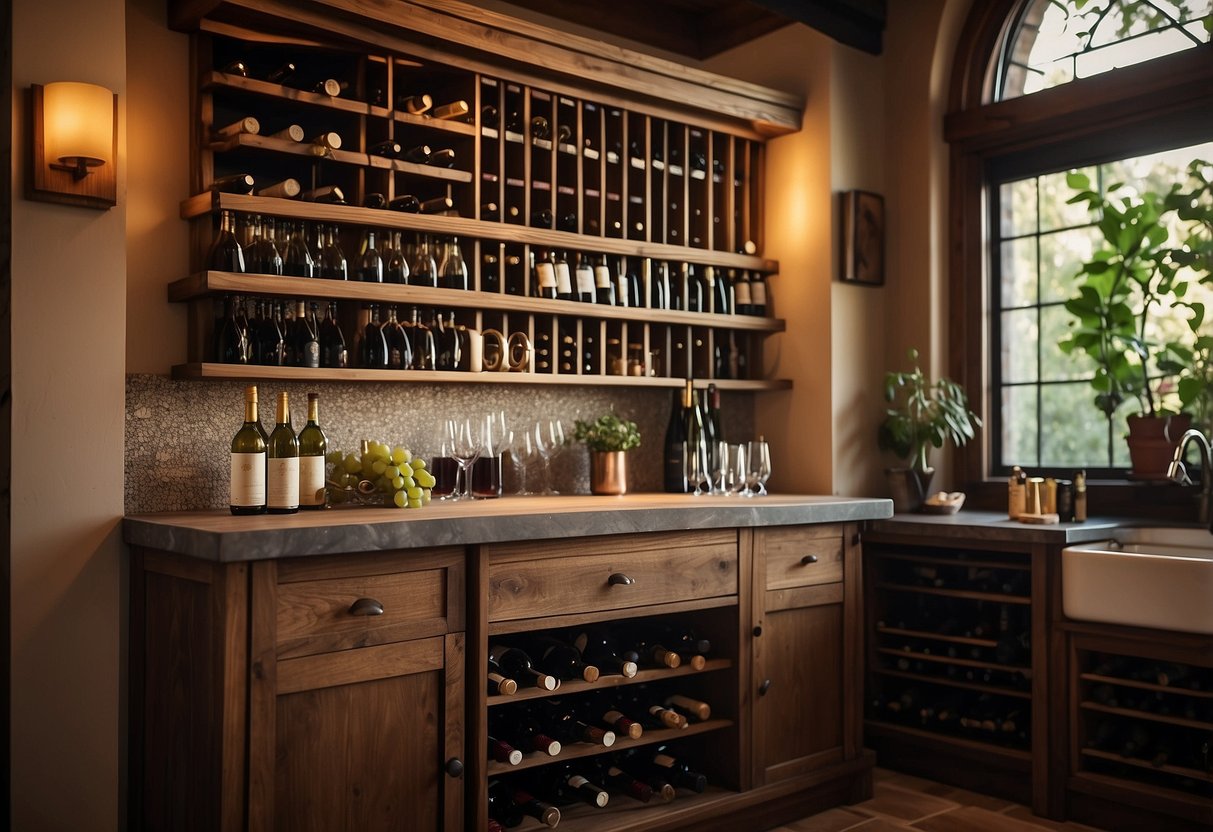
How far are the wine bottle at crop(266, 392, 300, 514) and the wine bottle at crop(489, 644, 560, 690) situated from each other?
678 millimetres

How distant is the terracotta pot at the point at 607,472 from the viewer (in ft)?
12.3

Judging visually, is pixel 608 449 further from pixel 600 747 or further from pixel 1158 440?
pixel 1158 440

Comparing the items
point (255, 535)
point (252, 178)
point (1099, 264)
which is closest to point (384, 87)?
point (252, 178)

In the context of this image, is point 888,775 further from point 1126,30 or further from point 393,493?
point 1126,30

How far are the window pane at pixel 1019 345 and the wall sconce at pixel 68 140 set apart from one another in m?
3.28

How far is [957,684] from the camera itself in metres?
3.74

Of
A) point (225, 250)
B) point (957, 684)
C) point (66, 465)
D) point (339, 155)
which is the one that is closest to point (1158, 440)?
point (957, 684)

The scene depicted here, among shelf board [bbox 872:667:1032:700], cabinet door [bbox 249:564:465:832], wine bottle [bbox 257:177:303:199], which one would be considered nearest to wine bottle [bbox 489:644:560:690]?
cabinet door [bbox 249:564:465:832]

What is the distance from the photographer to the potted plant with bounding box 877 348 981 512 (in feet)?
13.5

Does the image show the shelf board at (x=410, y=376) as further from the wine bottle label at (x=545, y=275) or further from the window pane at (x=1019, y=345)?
the window pane at (x=1019, y=345)

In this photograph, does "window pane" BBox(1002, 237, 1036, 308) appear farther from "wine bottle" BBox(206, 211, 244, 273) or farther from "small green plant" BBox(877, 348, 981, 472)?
"wine bottle" BBox(206, 211, 244, 273)

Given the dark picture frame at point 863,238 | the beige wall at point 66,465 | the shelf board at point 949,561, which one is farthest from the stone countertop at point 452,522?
the dark picture frame at point 863,238

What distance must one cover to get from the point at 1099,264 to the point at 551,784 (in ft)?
8.85

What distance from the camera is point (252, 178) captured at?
3.08 metres
